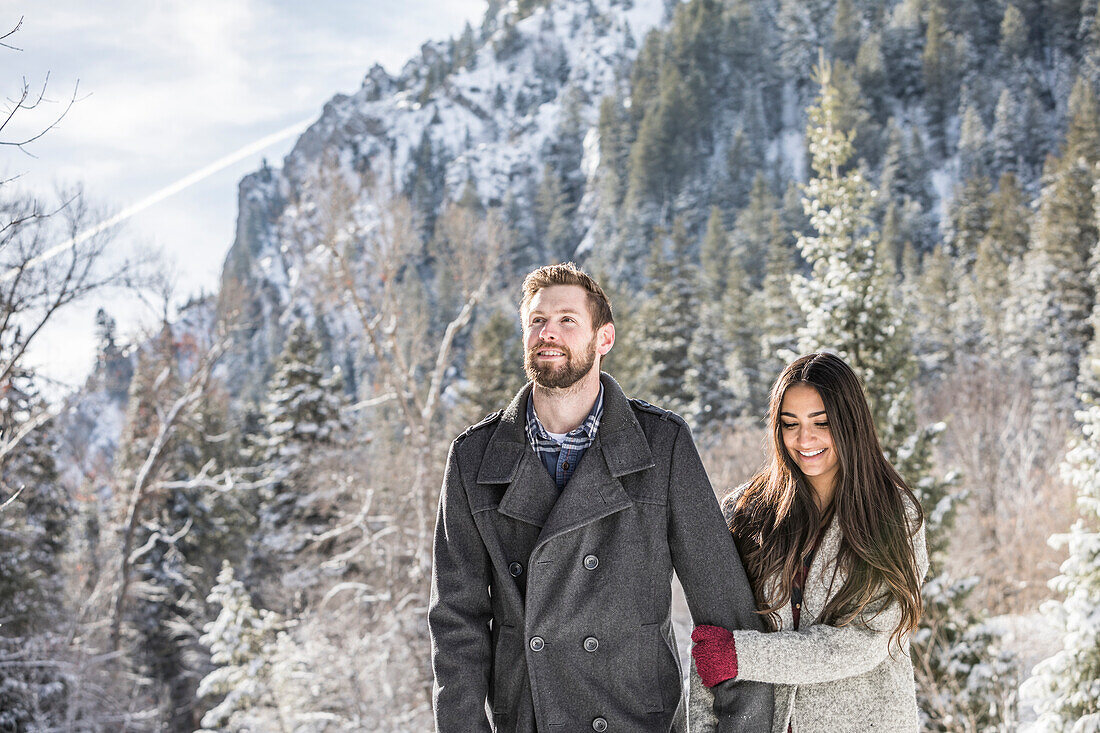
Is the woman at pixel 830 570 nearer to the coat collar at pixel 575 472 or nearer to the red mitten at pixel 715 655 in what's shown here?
the red mitten at pixel 715 655

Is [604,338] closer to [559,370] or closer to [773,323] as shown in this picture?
[559,370]

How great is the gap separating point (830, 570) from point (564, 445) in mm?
1057

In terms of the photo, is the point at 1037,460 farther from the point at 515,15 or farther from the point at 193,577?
the point at 515,15

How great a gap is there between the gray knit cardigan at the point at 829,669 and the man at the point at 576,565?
11cm

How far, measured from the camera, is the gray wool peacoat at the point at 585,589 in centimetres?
273

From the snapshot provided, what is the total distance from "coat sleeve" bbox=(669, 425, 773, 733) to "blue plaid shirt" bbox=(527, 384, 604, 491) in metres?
0.35

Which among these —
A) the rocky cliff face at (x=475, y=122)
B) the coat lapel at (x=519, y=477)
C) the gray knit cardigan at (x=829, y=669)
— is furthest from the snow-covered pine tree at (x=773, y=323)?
the rocky cliff face at (x=475, y=122)

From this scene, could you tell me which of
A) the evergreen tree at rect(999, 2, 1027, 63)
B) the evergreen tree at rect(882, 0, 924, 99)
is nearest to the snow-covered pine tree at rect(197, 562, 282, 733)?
the evergreen tree at rect(882, 0, 924, 99)

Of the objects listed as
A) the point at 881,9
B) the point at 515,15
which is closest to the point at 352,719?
the point at 881,9

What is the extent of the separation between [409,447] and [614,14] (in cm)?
11146

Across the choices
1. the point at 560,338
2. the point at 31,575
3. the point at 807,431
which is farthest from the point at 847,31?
the point at 560,338

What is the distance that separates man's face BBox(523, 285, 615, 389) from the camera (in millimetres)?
2828

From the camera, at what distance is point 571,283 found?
2928 mm

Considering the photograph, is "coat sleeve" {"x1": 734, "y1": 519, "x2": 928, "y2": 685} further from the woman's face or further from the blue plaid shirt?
the blue plaid shirt
